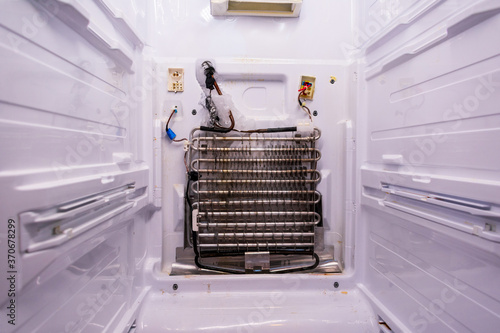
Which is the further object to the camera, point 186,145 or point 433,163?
point 186,145

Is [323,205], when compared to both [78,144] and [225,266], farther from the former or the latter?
[78,144]

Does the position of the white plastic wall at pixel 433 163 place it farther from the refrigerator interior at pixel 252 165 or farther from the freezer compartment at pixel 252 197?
the freezer compartment at pixel 252 197

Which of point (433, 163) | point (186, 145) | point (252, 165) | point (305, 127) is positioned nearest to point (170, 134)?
point (186, 145)

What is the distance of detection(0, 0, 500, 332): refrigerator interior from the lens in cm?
70

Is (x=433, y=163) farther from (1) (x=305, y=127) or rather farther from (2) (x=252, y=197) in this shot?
(2) (x=252, y=197)

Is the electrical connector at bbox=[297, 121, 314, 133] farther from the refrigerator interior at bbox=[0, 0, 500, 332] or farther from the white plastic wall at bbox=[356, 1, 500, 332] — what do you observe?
the white plastic wall at bbox=[356, 1, 500, 332]

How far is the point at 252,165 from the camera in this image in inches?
58.2

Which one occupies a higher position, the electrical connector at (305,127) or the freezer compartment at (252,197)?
the electrical connector at (305,127)

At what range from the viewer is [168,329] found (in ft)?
4.16

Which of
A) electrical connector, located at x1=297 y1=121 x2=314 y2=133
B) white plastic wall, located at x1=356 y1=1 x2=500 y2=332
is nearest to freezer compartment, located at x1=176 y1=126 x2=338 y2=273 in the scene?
electrical connector, located at x1=297 y1=121 x2=314 y2=133

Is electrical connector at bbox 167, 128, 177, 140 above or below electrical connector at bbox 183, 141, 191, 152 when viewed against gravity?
above

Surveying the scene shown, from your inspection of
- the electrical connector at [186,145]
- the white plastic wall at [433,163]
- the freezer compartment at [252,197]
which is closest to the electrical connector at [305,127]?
the freezer compartment at [252,197]

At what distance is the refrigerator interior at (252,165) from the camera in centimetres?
70

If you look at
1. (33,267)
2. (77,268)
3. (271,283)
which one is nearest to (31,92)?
(33,267)
